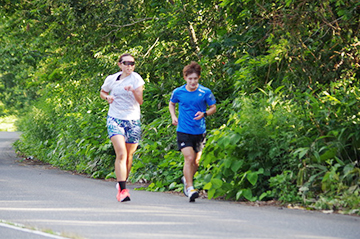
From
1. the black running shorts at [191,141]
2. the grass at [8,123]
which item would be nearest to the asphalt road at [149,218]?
the black running shorts at [191,141]

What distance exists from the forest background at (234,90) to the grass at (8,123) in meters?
41.4

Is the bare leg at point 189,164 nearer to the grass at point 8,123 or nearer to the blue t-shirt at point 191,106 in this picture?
the blue t-shirt at point 191,106

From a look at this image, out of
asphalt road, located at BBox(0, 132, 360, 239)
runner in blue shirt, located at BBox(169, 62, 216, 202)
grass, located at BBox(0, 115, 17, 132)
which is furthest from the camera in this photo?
grass, located at BBox(0, 115, 17, 132)

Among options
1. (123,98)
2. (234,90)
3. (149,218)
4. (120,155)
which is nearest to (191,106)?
(123,98)

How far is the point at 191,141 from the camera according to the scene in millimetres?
9859

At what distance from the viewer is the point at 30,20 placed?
70.5 feet

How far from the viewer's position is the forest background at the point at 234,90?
957 cm

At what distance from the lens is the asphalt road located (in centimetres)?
698

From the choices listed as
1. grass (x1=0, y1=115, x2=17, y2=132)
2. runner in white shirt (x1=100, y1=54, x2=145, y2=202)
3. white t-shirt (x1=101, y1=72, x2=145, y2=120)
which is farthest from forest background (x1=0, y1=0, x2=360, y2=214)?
grass (x1=0, y1=115, x2=17, y2=132)

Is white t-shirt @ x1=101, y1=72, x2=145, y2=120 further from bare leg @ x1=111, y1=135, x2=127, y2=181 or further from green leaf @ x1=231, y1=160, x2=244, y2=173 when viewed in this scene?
green leaf @ x1=231, y1=160, x2=244, y2=173

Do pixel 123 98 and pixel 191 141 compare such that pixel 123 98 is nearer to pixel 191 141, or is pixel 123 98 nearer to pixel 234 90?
pixel 191 141

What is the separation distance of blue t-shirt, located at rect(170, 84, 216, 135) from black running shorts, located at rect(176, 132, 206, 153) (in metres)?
0.06

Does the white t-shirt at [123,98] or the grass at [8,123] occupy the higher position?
the white t-shirt at [123,98]

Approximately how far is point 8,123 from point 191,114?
59901 millimetres
